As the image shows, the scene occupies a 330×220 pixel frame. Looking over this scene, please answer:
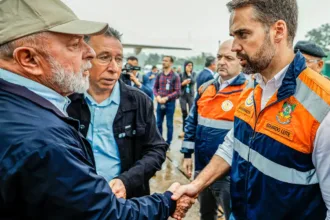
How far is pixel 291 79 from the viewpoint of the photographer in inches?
60.5

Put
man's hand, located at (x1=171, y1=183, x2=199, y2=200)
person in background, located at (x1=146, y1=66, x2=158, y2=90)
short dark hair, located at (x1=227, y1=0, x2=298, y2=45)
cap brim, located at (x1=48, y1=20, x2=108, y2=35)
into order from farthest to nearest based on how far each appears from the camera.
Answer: person in background, located at (x1=146, y1=66, x2=158, y2=90) < man's hand, located at (x1=171, y1=183, x2=199, y2=200) < short dark hair, located at (x1=227, y1=0, x2=298, y2=45) < cap brim, located at (x1=48, y1=20, x2=108, y2=35)

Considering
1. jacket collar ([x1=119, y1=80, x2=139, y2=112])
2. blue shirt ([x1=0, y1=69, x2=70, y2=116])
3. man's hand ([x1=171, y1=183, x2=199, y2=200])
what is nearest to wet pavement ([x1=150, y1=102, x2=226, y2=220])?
man's hand ([x1=171, y1=183, x2=199, y2=200])

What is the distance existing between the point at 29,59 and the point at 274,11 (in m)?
1.35

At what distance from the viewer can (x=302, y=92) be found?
150 cm

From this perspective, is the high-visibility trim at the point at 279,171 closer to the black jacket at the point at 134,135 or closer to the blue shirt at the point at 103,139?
the black jacket at the point at 134,135

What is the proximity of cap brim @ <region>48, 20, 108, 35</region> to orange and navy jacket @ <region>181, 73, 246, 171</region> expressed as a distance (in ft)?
5.77

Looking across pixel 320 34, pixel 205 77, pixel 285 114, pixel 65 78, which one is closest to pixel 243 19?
pixel 285 114

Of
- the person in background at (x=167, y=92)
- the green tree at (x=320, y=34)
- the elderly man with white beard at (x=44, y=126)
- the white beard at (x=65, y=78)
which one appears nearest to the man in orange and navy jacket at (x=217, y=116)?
the elderly man with white beard at (x=44, y=126)

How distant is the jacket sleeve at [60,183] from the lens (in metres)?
0.99

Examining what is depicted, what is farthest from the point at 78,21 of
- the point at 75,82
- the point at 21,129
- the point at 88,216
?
the point at 88,216

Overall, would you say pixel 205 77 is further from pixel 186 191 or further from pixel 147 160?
Answer: pixel 186 191

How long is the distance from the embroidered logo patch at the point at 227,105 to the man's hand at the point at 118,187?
140 cm

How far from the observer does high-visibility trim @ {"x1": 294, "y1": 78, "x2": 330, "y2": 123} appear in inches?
54.0

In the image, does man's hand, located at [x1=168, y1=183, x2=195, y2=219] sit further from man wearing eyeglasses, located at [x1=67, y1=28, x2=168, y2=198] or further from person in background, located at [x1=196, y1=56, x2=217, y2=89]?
person in background, located at [x1=196, y1=56, x2=217, y2=89]
